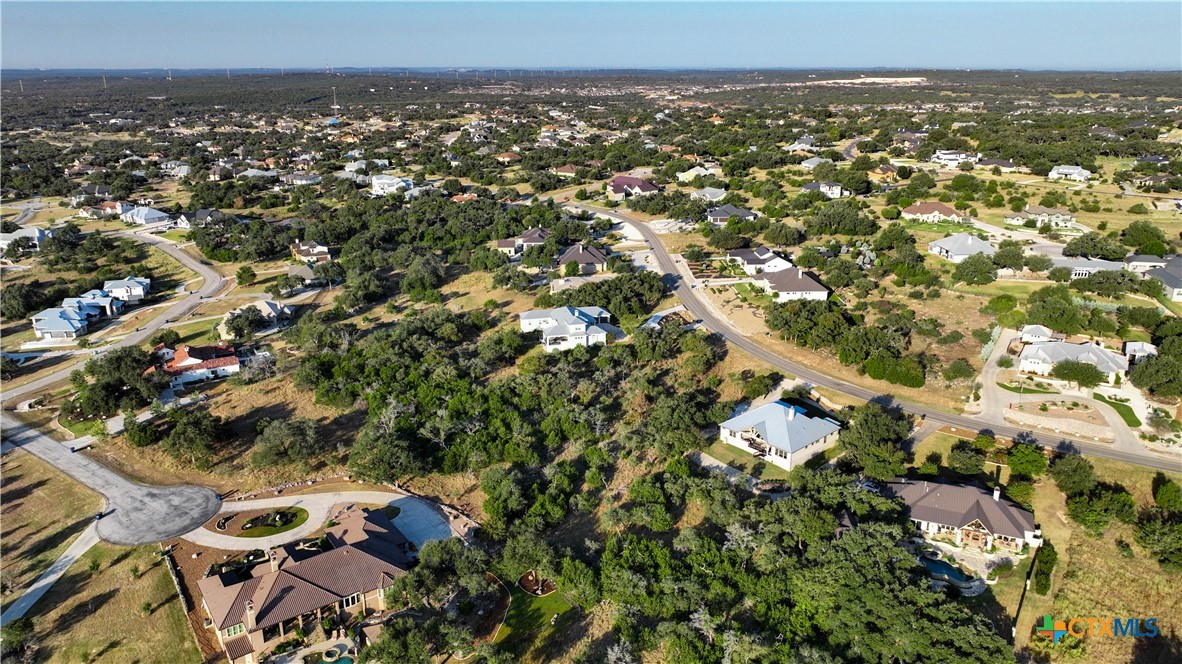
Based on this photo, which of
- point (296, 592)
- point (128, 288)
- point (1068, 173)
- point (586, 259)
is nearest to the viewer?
point (296, 592)

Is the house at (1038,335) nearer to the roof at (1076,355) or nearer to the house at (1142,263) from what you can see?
the roof at (1076,355)

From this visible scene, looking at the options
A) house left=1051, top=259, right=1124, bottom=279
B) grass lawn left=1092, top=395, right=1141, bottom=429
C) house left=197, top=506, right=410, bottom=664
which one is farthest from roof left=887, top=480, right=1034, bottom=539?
house left=1051, top=259, right=1124, bottom=279

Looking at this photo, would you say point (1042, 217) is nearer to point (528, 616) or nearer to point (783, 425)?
point (783, 425)

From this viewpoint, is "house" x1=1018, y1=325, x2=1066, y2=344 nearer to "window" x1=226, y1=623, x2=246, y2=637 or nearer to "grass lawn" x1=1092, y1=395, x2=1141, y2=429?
"grass lawn" x1=1092, y1=395, x2=1141, y2=429

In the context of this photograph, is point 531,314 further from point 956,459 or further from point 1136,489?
point 1136,489

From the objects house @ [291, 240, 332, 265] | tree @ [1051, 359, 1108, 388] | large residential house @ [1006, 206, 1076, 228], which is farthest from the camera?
house @ [291, 240, 332, 265]

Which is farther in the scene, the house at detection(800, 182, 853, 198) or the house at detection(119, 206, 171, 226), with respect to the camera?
the house at detection(119, 206, 171, 226)

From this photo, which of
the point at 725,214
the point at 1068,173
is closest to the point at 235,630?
the point at 725,214
